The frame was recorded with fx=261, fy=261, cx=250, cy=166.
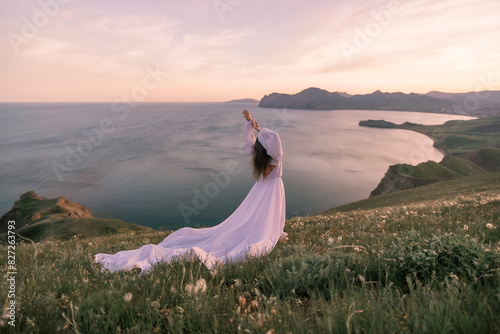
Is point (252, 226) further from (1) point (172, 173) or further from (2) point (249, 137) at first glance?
(1) point (172, 173)

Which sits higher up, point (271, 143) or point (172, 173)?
point (271, 143)

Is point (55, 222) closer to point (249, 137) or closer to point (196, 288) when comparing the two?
point (249, 137)

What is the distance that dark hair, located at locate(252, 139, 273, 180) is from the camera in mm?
8875

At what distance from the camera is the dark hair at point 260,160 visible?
8.88 metres

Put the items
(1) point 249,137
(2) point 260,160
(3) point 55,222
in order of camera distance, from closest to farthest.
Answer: (2) point 260,160 < (1) point 249,137 < (3) point 55,222

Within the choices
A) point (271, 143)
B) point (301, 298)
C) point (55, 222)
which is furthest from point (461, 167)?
point (55, 222)

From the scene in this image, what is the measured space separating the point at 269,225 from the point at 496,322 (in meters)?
6.04

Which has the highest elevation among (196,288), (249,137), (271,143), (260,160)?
(249,137)

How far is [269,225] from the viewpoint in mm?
7941

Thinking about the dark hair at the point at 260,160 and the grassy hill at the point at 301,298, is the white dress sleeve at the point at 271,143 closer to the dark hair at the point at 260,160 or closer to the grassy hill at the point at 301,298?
the dark hair at the point at 260,160

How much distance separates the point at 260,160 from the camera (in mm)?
8922

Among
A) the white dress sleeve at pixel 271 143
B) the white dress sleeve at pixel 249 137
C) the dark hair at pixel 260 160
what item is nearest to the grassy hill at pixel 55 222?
the white dress sleeve at pixel 249 137

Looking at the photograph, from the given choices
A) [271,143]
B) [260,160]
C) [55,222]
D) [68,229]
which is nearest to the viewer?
[271,143]

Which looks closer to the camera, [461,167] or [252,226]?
[252,226]
